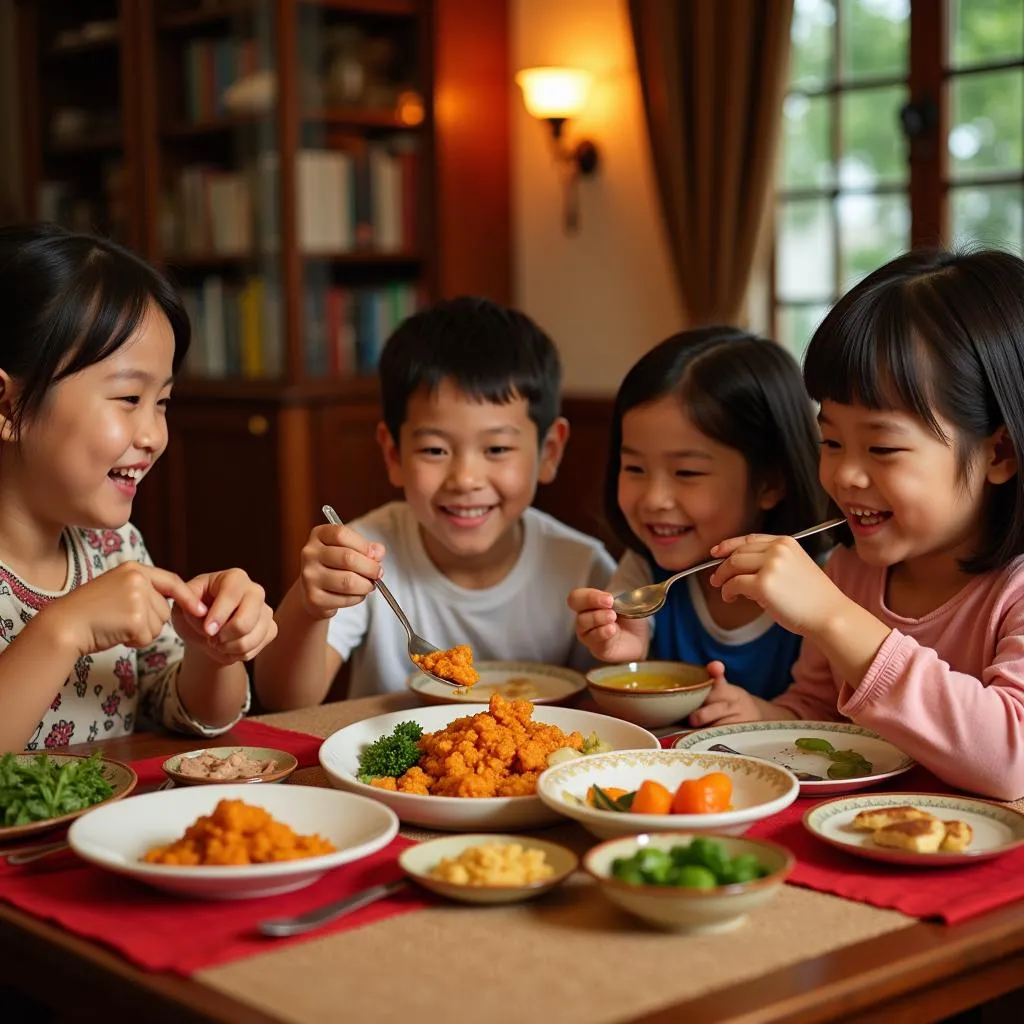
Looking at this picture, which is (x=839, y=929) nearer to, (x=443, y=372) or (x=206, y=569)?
(x=443, y=372)

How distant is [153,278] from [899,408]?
36.8 inches

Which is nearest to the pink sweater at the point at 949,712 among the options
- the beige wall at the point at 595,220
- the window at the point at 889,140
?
the window at the point at 889,140

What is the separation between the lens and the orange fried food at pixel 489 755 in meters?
1.31

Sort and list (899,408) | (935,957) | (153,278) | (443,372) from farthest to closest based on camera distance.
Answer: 1. (443,372)
2. (153,278)
3. (899,408)
4. (935,957)

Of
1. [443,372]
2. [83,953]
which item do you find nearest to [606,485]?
[443,372]

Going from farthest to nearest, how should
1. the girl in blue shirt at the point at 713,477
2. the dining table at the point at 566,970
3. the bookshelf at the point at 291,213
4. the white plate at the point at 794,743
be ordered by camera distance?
the bookshelf at the point at 291,213 < the girl in blue shirt at the point at 713,477 < the white plate at the point at 794,743 < the dining table at the point at 566,970

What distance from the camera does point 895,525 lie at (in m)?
1.58

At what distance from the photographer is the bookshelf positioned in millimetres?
4691

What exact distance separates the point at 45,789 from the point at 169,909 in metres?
0.24

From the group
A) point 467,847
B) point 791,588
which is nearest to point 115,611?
point 467,847

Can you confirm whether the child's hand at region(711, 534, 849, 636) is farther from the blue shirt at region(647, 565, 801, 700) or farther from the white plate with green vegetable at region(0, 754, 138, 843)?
the white plate with green vegetable at region(0, 754, 138, 843)

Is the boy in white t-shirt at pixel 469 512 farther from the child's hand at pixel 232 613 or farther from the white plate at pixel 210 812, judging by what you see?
the white plate at pixel 210 812

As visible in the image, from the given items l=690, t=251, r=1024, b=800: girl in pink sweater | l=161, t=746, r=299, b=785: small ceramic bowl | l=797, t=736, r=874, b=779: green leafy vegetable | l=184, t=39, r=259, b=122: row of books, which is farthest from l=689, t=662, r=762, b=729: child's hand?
l=184, t=39, r=259, b=122: row of books

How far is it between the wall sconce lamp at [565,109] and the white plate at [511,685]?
3196 millimetres
